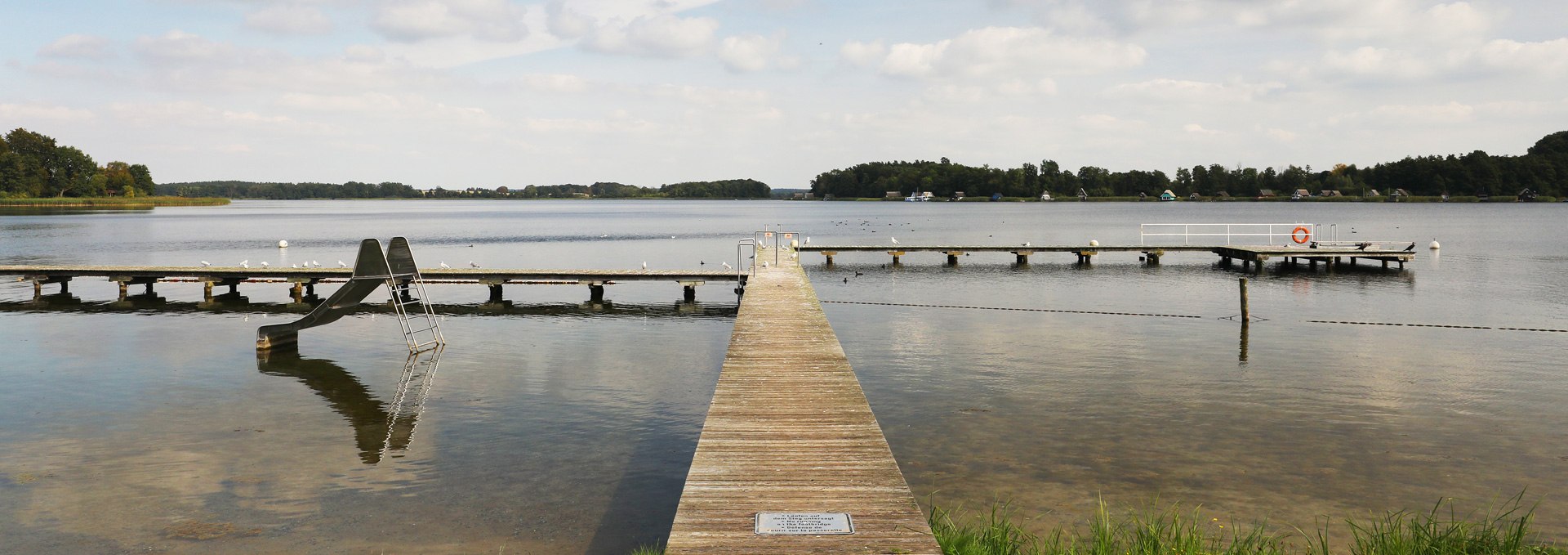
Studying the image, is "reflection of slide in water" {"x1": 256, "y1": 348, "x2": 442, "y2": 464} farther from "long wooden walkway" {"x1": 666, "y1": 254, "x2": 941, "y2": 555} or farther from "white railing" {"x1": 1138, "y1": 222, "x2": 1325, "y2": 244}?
"white railing" {"x1": 1138, "y1": 222, "x2": 1325, "y2": 244}

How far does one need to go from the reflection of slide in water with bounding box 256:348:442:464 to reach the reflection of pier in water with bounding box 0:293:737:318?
733cm

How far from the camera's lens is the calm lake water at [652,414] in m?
10.4

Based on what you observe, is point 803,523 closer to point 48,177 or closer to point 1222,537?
point 1222,537

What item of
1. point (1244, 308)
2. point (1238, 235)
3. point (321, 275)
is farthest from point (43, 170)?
point (1244, 308)

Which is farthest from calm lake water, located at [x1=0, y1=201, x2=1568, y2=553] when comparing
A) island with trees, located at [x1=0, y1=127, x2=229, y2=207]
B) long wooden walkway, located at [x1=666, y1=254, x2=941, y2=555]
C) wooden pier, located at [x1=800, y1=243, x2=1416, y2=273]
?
island with trees, located at [x1=0, y1=127, x2=229, y2=207]

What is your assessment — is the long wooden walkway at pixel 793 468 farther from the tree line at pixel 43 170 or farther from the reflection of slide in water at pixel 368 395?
the tree line at pixel 43 170

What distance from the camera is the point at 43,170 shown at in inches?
6348

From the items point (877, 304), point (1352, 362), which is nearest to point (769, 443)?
point (1352, 362)

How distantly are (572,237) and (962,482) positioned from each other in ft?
250

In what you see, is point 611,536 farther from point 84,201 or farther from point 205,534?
point 84,201

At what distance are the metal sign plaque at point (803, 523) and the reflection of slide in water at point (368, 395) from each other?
761 centimetres

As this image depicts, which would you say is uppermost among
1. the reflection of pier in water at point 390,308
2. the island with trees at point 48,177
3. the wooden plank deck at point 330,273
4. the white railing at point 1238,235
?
the island with trees at point 48,177

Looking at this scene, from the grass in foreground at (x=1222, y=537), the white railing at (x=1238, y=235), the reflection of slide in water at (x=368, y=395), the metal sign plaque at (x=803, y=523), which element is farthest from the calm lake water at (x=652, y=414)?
the white railing at (x=1238, y=235)

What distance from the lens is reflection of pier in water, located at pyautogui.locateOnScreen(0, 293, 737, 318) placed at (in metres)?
27.9
